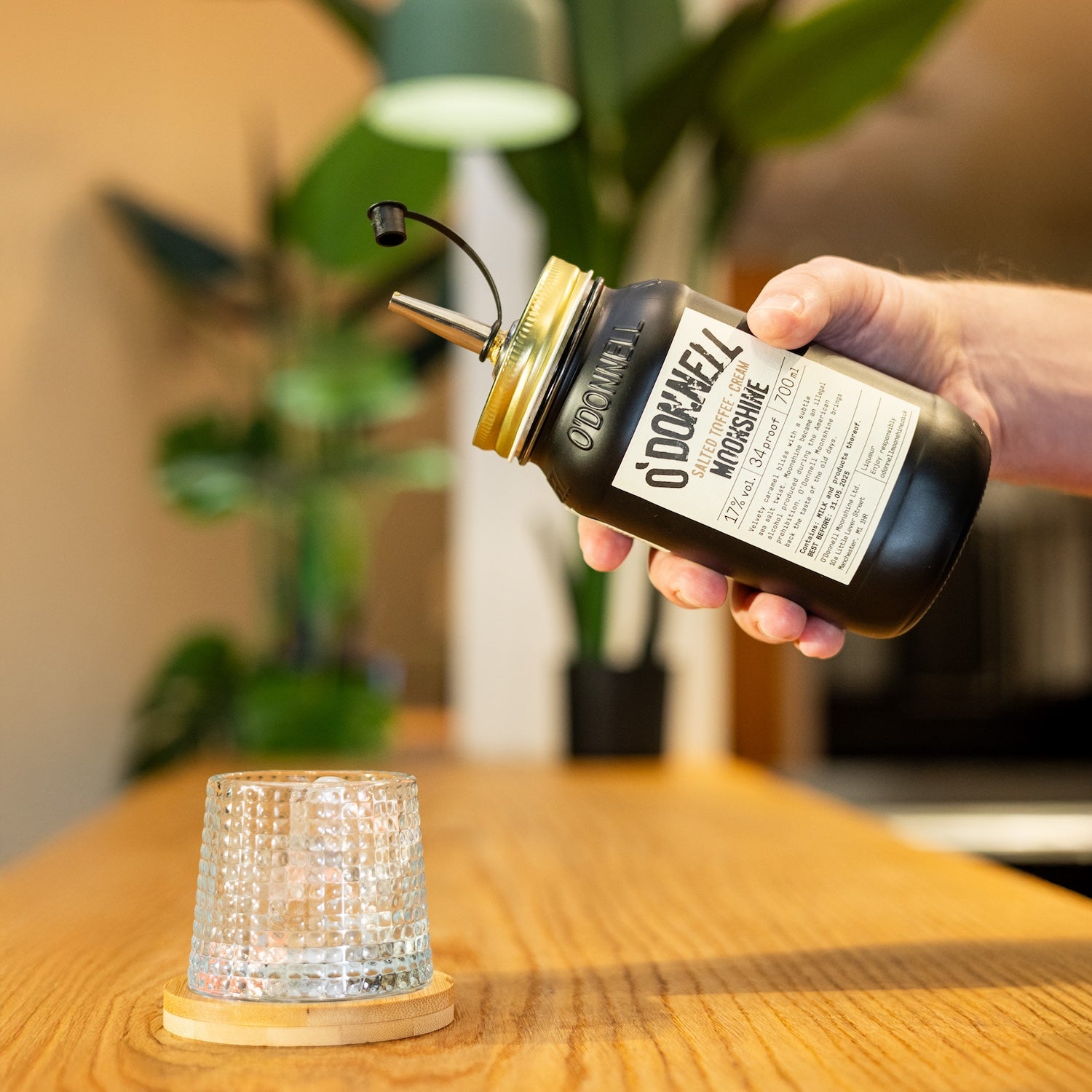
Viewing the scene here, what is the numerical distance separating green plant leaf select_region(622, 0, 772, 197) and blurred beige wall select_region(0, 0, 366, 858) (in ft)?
4.01

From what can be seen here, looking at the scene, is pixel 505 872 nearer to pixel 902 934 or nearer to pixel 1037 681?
pixel 902 934

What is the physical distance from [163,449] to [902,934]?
1951mm

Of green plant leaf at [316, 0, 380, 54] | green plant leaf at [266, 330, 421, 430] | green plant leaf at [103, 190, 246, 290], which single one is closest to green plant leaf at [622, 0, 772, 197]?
green plant leaf at [316, 0, 380, 54]

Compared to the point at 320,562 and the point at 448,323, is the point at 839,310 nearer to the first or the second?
the point at 448,323

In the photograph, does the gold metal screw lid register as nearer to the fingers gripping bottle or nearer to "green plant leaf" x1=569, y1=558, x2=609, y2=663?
the fingers gripping bottle

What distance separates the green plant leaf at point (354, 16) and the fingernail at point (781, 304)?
1.22 m

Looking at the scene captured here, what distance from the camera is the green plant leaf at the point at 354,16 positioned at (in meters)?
1.59

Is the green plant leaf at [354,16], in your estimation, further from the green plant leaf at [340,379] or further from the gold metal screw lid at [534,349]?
the gold metal screw lid at [534,349]

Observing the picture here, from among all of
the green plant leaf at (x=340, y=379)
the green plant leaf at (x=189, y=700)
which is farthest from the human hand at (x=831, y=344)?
the green plant leaf at (x=189, y=700)

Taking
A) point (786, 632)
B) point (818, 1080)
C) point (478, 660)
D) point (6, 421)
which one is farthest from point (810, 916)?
point (6, 421)

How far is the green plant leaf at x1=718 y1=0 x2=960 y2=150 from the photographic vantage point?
1345mm

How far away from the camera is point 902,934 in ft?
1.91

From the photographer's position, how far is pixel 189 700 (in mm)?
2568

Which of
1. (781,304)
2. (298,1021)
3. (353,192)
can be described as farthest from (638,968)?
(353,192)
